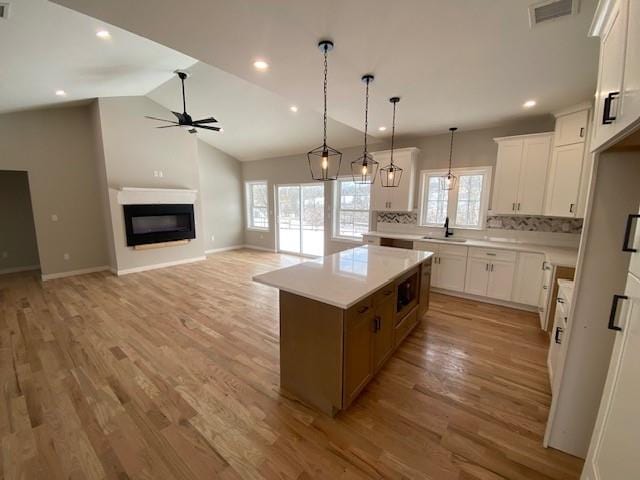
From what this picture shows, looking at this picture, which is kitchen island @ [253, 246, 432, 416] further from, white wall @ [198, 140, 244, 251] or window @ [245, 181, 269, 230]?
white wall @ [198, 140, 244, 251]

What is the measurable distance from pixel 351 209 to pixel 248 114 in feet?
10.1

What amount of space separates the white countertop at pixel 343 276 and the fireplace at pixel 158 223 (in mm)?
4636

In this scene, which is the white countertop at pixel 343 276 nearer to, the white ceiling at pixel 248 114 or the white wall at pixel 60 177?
the white ceiling at pixel 248 114

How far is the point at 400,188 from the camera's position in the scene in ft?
16.1

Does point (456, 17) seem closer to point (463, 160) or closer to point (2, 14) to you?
point (463, 160)

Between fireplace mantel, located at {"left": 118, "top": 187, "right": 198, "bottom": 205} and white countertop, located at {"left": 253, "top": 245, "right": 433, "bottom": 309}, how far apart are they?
15.2ft

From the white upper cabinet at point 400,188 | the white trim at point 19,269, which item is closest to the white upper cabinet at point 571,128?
the white upper cabinet at point 400,188

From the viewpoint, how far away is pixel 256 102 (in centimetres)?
483

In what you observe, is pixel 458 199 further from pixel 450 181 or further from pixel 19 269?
pixel 19 269

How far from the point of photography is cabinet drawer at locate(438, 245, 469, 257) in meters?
4.07

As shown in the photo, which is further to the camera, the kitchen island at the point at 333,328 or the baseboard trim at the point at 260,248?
the baseboard trim at the point at 260,248

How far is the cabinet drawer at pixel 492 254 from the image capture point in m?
3.72

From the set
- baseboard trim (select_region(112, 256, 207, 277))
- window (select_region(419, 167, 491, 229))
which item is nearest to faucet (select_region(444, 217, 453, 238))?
window (select_region(419, 167, 491, 229))

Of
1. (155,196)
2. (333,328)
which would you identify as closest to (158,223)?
(155,196)
